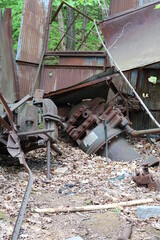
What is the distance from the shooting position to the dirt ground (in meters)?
3.15

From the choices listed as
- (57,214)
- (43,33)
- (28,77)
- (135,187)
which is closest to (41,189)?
(57,214)

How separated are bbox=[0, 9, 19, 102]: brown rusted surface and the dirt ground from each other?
1.57 m

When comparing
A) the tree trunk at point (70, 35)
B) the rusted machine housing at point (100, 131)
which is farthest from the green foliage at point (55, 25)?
the rusted machine housing at point (100, 131)

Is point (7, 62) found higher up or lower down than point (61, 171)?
higher up

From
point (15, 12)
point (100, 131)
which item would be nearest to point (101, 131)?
point (100, 131)

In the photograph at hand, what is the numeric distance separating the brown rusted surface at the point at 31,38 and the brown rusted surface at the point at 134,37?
7.85 feet

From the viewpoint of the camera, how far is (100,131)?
689 cm

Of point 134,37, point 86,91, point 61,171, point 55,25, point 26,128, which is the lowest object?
point 61,171

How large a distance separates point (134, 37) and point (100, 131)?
2154 mm

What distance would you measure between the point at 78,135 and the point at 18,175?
2.49 meters

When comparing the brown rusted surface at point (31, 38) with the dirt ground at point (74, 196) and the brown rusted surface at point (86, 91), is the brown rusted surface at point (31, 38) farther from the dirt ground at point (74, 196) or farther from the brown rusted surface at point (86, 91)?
the dirt ground at point (74, 196)

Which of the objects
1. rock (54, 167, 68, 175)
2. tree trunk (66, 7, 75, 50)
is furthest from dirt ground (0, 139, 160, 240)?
tree trunk (66, 7, 75, 50)

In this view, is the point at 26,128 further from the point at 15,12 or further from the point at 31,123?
the point at 15,12

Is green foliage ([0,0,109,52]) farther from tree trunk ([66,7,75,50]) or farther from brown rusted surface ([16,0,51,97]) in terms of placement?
brown rusted surface ([16,0,51,97])
